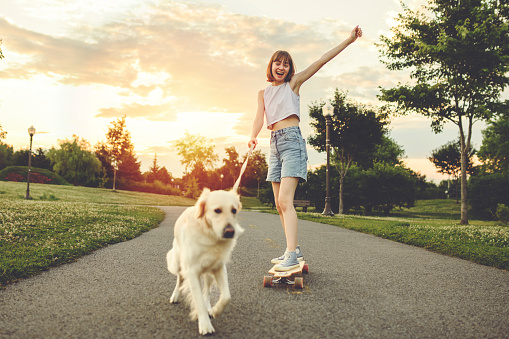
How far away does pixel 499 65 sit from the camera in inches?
677

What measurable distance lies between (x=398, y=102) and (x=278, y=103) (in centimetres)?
1768

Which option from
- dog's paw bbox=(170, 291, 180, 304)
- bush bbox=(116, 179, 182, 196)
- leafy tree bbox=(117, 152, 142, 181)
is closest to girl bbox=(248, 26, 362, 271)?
dog's paw bbox=(170, 291, 180, 304)

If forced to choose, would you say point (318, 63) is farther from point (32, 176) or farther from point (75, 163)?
point (75, 163)

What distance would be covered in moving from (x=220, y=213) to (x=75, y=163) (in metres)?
62.6

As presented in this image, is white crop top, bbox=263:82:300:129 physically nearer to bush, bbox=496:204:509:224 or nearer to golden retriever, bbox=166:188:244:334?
golden retriever, bbox=166:188:244:334

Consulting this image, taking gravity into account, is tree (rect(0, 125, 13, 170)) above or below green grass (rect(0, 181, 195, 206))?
above

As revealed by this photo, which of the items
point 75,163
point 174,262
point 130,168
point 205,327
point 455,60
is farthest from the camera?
point 130,168

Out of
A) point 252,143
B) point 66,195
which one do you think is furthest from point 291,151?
point 66,195

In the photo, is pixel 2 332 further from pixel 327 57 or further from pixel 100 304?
pixel 327 57

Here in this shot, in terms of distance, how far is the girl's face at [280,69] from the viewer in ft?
15.6

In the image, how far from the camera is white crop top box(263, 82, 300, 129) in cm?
467

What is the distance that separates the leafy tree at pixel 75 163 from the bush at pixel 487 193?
52831 mm

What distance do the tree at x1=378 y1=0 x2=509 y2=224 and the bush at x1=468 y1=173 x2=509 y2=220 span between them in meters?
13.2

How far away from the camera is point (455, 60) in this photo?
17.8m
